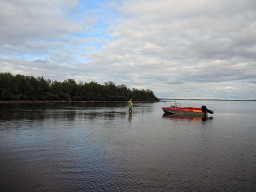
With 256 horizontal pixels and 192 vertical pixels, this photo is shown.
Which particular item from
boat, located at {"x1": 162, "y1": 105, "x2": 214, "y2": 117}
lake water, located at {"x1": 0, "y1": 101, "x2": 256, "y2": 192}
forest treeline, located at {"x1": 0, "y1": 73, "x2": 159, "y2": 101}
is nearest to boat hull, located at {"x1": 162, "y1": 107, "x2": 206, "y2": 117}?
boat, located at {"x1": 162, "y1": 105, "x2": 214, "y2": 117}

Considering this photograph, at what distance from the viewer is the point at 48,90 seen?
391ft

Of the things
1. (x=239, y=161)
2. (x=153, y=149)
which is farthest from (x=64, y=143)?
(x=239, y=161)

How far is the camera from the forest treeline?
91.4 m

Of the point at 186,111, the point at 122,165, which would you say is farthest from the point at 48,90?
the point at 122,165

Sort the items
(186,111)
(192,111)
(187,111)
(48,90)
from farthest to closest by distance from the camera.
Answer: (48,90) → (186,111) → (187,111) → (192,111)

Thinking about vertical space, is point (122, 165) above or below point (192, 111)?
below

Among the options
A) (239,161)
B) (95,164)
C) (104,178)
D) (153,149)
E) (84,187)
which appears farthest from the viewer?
(153,149)

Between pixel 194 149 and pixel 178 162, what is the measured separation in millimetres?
2894

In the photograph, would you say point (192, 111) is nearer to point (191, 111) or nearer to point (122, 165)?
point (191, 111)

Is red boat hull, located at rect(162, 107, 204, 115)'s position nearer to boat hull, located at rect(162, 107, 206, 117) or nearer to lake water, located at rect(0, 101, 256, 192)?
boat hull, located at rect(162, 107, 206, 117)

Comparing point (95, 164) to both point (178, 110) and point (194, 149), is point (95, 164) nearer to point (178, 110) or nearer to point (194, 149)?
point (194, 149)

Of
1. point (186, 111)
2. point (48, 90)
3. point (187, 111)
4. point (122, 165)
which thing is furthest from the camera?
point (48, 90)

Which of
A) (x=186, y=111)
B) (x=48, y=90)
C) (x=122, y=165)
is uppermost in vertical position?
(x=48, y=90)

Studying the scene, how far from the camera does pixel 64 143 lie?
12305mm
